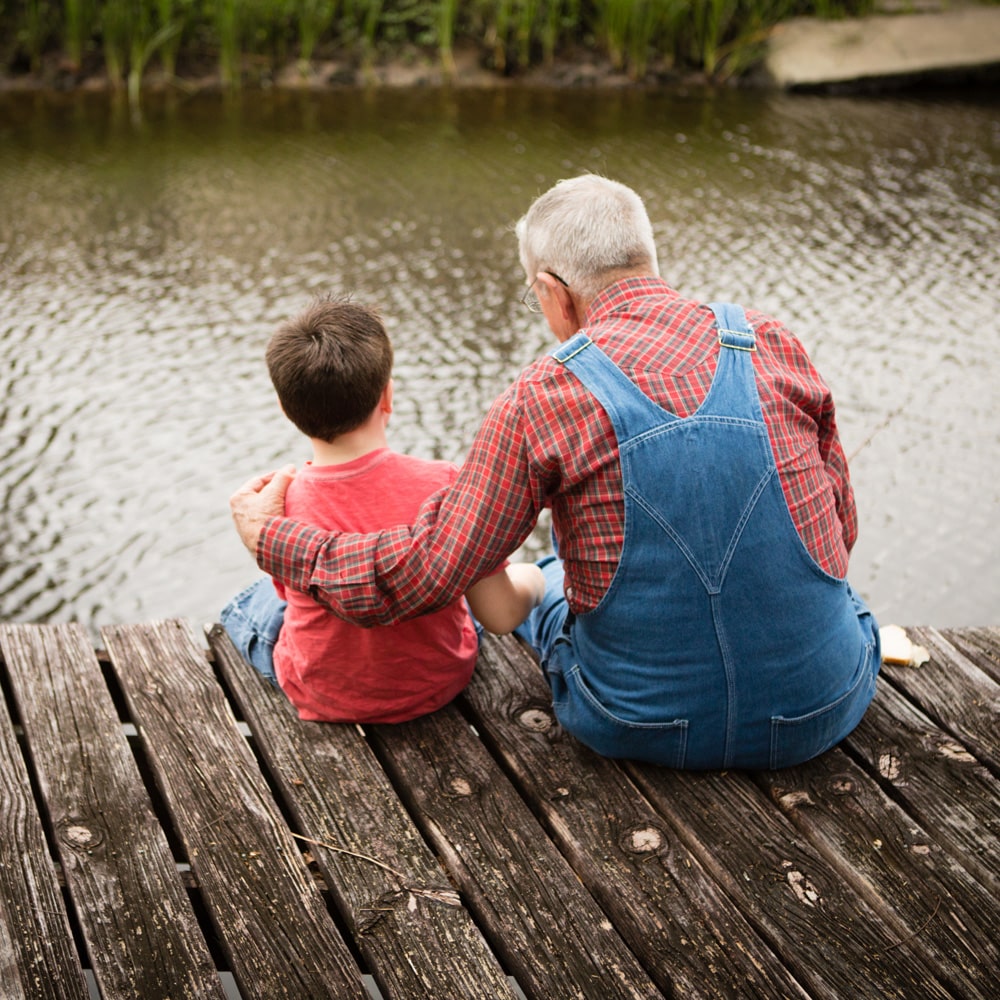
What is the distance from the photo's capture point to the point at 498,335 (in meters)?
4.57

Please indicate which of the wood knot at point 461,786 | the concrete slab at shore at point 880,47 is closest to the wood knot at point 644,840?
the wood knot at point 461,786

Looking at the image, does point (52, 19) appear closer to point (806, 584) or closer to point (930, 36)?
point (930, 36)

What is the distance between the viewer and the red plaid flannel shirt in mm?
1589

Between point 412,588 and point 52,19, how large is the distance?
7837 mm

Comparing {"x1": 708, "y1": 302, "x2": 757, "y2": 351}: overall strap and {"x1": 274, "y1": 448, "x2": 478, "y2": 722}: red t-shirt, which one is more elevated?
{"x1": 708, "y1": 302, "x2": 757, "y2": 351}: overall strap

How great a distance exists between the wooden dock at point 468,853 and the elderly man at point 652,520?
155mm

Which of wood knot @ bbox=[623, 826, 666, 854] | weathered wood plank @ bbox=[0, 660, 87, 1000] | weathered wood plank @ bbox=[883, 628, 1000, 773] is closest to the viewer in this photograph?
weathered wood plank @ bbox=[0, 660, 87, 1000]

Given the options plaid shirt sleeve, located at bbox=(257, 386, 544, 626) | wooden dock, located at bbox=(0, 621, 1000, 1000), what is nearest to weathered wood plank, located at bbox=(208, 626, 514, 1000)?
wooden dock, located at bbox=(0, 621, 1000, 1000)

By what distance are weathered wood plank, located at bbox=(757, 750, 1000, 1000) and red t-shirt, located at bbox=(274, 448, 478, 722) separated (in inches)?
22.5

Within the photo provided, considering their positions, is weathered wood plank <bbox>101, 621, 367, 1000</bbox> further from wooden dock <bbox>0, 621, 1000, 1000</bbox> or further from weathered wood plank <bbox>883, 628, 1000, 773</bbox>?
weathered wood plank <bbox>883, 628, 1000, 773</bbox>

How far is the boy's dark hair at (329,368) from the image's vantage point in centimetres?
178

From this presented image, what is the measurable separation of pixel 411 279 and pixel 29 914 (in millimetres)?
3792

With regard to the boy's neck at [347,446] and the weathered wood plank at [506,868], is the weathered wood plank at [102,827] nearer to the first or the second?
the weathered wood plank at [506,868]

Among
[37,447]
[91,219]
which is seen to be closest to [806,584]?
[37,447]
